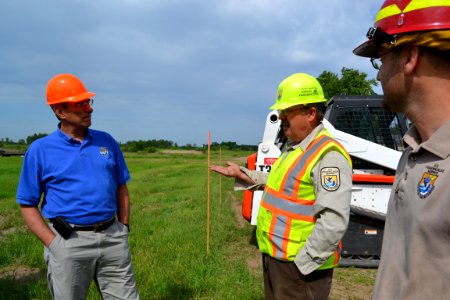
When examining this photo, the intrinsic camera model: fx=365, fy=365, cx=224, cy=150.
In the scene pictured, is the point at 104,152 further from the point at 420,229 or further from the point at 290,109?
the point at 420,229

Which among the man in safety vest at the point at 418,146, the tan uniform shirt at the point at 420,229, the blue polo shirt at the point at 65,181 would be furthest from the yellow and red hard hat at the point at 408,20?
the blue polo shirt at the point at 65,181

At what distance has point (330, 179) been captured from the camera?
7.18ft

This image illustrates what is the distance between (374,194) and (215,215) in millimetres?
4850

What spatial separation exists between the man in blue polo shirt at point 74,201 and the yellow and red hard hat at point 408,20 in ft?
7.46

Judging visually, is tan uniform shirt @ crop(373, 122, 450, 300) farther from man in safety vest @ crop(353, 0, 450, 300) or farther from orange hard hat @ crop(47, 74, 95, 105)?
orange hard hat @ crop(47, 74, 95, 105)

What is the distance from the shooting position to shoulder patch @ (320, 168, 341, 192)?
2180 mm

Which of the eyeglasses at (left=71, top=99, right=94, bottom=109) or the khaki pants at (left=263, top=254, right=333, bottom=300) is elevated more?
the eyeglasses at (left=71, top=99, right=94, bottom=109)

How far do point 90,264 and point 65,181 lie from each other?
67cm

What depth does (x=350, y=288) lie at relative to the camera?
15.1 ft

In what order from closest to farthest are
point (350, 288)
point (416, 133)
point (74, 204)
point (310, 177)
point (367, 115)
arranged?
point (416, 133) → point (310, 177) → point (74, 204) → point (350, 288) → point (367, 115)

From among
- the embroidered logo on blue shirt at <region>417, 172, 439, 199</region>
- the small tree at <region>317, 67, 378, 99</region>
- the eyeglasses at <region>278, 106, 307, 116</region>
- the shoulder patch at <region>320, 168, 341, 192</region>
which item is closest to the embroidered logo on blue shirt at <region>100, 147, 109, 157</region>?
the eyeglasses at <region>278, 106, 307, 116</region>

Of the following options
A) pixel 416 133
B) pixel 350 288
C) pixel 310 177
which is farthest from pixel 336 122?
pixel 416 133

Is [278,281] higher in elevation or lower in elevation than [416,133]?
lower

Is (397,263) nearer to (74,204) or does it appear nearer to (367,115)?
(74,204)
